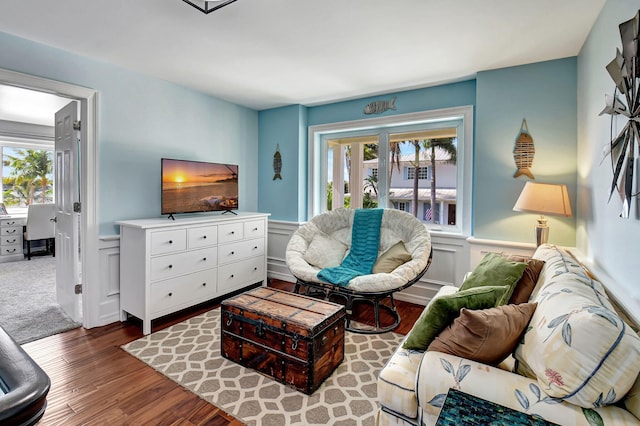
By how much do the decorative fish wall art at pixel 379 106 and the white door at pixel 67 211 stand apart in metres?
2.94

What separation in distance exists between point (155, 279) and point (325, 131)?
2636 millimetres

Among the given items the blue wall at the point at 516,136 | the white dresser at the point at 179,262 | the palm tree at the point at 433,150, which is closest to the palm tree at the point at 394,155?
→ the palm tree at the point at 433,150

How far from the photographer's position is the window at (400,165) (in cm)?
346

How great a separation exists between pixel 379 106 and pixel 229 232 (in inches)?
88.7

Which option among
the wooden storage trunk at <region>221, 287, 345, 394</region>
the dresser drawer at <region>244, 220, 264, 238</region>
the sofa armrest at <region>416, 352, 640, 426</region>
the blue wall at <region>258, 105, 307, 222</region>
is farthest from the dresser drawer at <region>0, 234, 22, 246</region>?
the sofa armrest at <region>416, 352, 640, 426</region>

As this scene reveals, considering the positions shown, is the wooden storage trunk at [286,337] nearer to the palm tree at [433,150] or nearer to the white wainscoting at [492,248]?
the white wainscoting at [492,248]

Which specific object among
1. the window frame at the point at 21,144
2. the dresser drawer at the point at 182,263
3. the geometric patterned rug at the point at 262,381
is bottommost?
the geometric patterned rug at the point at 262,381

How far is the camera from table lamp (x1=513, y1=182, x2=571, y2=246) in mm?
2391

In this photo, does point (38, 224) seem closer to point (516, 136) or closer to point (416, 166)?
point (416, 166)

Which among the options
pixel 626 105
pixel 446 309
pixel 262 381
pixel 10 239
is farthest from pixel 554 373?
pixel 10 239

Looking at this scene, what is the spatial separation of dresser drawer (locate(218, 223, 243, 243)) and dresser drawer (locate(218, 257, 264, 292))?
11.1 inches

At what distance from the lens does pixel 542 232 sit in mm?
2592

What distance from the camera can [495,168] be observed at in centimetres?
299

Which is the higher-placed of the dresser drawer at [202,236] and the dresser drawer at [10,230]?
the dresser drawer at [202,236]
